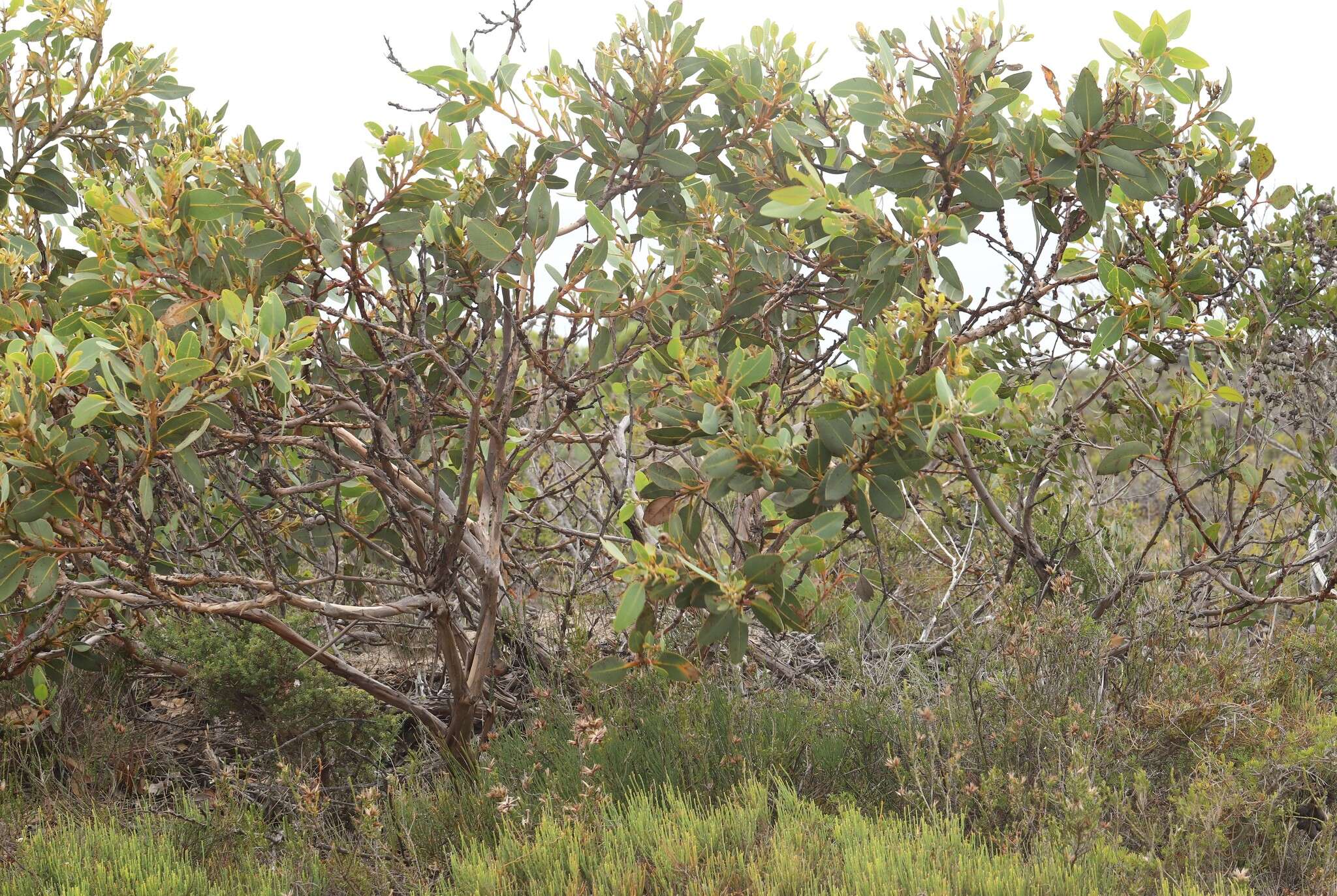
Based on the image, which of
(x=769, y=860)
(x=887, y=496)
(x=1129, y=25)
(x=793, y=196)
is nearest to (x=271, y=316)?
(x=793, y=196)

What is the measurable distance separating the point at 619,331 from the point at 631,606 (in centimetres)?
125

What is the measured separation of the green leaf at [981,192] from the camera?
10.4 ft

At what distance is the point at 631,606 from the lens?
291cm

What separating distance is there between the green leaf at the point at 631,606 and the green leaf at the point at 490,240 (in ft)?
3.46

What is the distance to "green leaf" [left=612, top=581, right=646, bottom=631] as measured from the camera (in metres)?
2.89

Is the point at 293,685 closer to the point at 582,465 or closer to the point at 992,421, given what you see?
the point at 582,465

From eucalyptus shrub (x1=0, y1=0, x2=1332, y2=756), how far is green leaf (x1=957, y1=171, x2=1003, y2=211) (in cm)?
2

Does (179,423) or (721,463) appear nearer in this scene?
(179,423)

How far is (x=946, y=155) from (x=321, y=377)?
87.4 inches

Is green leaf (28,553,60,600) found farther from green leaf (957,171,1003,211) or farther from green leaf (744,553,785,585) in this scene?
green leaf (957,171,1003,211)

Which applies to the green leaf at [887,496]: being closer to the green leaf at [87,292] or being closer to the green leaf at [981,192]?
the green leaf at [981,192]

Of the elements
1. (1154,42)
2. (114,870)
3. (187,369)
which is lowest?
(114,870)

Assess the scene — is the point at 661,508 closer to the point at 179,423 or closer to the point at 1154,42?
the point at 179,423

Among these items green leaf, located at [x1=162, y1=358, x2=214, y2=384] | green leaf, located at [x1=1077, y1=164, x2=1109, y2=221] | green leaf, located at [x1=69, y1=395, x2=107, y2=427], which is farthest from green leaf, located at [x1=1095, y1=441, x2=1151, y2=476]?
green leaf, located at [x1=69, y1=395, x2=107, y2=427]
